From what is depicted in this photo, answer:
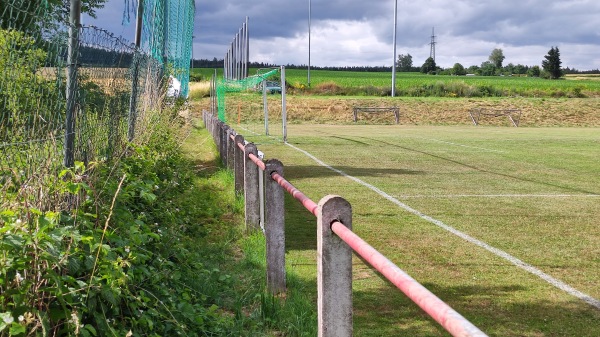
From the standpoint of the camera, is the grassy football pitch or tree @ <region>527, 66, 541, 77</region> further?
tree @ <region>527, 66, 541, 77</region>

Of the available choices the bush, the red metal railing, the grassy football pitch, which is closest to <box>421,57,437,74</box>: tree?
the grassy football pitch

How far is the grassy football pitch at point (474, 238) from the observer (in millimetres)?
5961

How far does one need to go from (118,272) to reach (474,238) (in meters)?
5.78

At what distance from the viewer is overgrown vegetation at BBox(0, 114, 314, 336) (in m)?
3.30

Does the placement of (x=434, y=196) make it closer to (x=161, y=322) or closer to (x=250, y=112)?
(x=161, y=322)

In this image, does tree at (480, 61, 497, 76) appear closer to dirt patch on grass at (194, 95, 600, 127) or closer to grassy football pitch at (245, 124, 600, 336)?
dirt patch on grass at (194, 95, 600, 127)

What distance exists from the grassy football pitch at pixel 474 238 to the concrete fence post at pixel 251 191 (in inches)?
18.9

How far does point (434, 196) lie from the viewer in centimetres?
1246

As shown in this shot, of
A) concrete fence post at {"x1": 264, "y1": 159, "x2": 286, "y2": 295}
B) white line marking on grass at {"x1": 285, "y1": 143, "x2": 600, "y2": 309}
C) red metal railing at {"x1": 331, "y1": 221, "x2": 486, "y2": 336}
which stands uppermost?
red metal railing at {"x1": 331, "y1": 221, "x2": 486, "y2": 336}

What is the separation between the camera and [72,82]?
543 centimetres

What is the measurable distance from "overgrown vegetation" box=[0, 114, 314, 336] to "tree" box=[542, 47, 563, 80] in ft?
409

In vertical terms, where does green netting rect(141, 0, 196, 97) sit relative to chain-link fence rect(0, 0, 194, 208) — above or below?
above

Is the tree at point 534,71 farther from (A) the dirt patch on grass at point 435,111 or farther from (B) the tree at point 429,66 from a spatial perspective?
(A) the dirt patch on grass at point 435,111

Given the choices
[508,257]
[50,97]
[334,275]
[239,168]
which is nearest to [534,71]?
[239,168]
